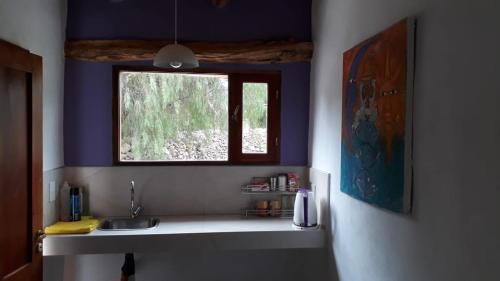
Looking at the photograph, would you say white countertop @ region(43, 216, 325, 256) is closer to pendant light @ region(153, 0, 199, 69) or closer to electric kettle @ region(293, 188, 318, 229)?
electric kettle @ region(293, 188, 318, 229)

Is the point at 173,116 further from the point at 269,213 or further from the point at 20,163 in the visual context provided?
the point at 20,163

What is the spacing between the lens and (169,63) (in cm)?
220

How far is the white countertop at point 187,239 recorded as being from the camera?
7.46ft

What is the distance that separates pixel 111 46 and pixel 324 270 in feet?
6.91

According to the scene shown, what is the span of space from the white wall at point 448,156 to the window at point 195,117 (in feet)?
3.73

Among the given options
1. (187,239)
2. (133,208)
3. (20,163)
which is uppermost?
(20,163)

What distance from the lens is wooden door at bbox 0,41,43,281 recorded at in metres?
1.81

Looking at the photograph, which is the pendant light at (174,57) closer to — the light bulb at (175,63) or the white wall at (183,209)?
the light bulb at (175,63)

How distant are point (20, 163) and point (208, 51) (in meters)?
1.40

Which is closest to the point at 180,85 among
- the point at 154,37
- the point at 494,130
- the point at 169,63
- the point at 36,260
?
the point at 154,37

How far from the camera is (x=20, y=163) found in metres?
1.95

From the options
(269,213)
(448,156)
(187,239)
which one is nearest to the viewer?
(448,156)

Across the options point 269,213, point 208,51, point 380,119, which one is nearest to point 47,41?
point 208,51

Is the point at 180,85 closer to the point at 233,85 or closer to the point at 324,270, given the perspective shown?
the point at 233,85
